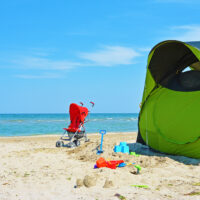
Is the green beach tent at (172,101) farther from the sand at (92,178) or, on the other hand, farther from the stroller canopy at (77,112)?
the stroller canopy at (77,112)

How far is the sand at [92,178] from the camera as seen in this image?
14.8 ft

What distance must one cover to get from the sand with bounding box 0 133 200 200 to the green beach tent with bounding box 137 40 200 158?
444 mm

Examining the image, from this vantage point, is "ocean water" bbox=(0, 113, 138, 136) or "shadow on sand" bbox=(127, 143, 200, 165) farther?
"ocean water" bbox=(0, 113, 138, 136)

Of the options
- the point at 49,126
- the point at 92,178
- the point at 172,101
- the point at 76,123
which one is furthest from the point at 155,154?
the point at 49,126

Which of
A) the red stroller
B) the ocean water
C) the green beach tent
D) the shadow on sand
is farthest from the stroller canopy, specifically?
the ocean water

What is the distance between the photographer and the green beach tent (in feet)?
23.7

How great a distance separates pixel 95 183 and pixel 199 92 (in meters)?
3.89

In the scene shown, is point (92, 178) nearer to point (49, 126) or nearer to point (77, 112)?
point (77, 112)

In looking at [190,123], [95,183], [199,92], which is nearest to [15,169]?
[95,183]

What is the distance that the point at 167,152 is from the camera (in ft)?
25.4

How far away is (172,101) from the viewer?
785 cm

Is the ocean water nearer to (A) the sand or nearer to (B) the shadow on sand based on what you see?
(B) the shadow on sand

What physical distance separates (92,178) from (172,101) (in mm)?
3771

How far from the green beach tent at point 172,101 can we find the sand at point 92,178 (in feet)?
1.46
